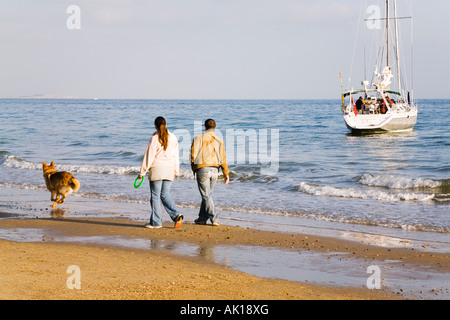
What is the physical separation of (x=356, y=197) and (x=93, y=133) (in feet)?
89.7

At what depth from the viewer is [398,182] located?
1557cm

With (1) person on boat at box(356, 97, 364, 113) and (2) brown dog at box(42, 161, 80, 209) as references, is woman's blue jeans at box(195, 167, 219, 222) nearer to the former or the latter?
(2) brown dog at box(42, 161, 80, 209)

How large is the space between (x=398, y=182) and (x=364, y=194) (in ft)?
8.29

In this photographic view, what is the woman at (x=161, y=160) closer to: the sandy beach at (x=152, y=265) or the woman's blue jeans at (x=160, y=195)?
the woman's blue jeans at (x=160, y=195)

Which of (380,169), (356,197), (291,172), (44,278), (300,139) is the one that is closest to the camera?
(44,278)

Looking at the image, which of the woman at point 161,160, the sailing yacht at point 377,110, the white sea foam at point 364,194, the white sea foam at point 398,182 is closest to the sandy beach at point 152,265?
the woman at point 161,160

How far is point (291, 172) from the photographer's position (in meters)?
18.8

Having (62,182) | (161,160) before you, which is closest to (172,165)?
(161,160)

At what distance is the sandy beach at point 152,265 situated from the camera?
5352 mm

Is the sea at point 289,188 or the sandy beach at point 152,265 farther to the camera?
the sea at point 289,188

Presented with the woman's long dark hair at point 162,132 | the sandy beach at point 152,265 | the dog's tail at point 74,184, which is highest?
the woman's long dark hair at point 162,132

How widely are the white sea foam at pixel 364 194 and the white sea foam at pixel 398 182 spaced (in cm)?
180
